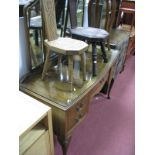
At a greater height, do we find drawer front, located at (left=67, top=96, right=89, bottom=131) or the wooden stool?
the wooden stool

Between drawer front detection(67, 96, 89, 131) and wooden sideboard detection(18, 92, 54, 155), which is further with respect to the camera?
drawer front detection(67, 96, 89, 131)

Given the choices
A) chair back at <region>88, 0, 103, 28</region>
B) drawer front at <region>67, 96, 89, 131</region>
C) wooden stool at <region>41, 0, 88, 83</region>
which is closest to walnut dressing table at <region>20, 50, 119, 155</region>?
drawer front at <region>67, 96, 89, 131</region>

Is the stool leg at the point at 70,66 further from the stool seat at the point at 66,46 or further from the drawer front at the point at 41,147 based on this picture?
the drawer front at the point at 41,147

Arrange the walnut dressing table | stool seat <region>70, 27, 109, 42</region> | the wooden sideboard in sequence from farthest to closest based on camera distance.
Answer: stool seat <region>70, 27, 109, 42</region>
the walnut dressing table
the wooden sideboard

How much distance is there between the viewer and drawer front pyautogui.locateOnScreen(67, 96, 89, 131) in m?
1.35

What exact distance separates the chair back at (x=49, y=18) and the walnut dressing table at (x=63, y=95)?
12.9 inches

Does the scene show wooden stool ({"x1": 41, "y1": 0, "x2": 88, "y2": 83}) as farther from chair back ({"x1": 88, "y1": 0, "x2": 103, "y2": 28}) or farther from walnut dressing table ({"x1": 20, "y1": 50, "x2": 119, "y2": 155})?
chair back ({"x1": 88, "y1": 0, "x2": 103, "y2": 28})

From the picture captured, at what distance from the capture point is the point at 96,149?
169cm

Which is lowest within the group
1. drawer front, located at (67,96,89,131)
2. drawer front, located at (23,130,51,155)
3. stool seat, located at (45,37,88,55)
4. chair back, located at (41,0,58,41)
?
drawer front, located at (23,130,51,155)

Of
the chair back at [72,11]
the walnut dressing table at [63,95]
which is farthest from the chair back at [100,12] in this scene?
the walnut dressing table at [63,95]

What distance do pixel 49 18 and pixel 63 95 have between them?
53cm

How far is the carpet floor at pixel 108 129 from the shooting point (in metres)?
1.69

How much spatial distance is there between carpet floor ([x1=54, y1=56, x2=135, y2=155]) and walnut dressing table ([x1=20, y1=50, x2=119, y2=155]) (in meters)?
0.32
